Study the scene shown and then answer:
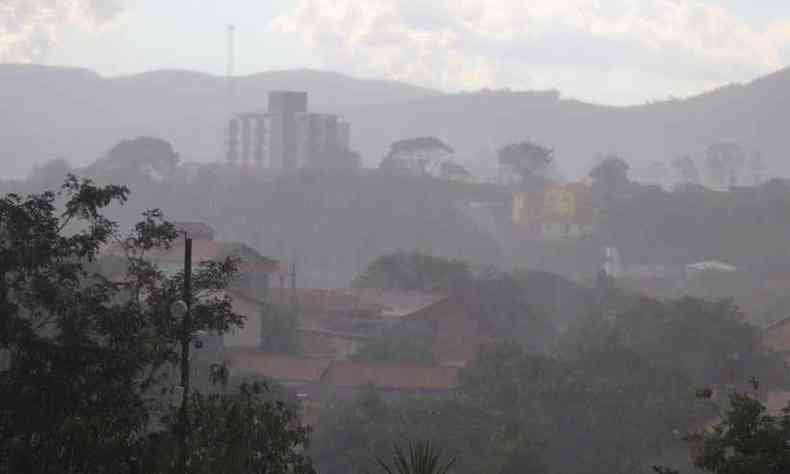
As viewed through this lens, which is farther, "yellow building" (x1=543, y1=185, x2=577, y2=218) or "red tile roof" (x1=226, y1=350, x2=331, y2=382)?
"yellow building" (x1=543, y1=185, x2=577, y2=218)

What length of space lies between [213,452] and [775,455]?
18.6ft

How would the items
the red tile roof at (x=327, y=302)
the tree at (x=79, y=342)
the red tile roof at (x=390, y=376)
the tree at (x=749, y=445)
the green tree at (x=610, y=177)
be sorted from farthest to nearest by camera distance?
the green tree at (x=610, y=177) → the red tile roof at (x=327, y=302) → the red tile roof at (x=390, y=376) → the tree at (x=79, y=342) → the tree at (x=749, y=445)

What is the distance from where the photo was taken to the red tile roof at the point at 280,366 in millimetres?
41844

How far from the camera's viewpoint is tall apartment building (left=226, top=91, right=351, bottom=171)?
116062 millimetres

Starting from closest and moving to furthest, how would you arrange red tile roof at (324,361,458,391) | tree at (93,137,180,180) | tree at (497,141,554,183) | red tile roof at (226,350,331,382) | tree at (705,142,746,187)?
red tile roof at (324,361,458,391)
red tile roof at (226,350,331,382)
tree at (93,137,180,180)
tree at (497,141,554,183)
tree at (705,142,746,187)

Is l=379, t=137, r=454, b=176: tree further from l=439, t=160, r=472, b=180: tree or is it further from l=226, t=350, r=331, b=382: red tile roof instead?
l=226, t=350, r=331, b=382: red tile roof

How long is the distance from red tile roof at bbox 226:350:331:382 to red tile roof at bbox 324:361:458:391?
584mm

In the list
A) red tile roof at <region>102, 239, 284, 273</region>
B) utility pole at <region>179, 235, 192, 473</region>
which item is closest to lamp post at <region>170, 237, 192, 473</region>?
utility pole at <region>179, 235, 192, 473</region>

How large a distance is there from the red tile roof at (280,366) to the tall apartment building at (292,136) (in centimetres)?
7132

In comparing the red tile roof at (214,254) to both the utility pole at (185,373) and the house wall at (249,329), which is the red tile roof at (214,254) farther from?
the utility pole at (185,373)

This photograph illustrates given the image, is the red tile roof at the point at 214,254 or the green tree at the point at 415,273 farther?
the green tree at the point at 415,273

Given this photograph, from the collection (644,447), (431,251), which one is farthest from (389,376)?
(431,251)

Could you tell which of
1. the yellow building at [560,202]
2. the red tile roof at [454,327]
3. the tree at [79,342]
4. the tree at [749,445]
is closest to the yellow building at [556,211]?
the yellow building at [560,202]

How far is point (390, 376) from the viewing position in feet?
138
